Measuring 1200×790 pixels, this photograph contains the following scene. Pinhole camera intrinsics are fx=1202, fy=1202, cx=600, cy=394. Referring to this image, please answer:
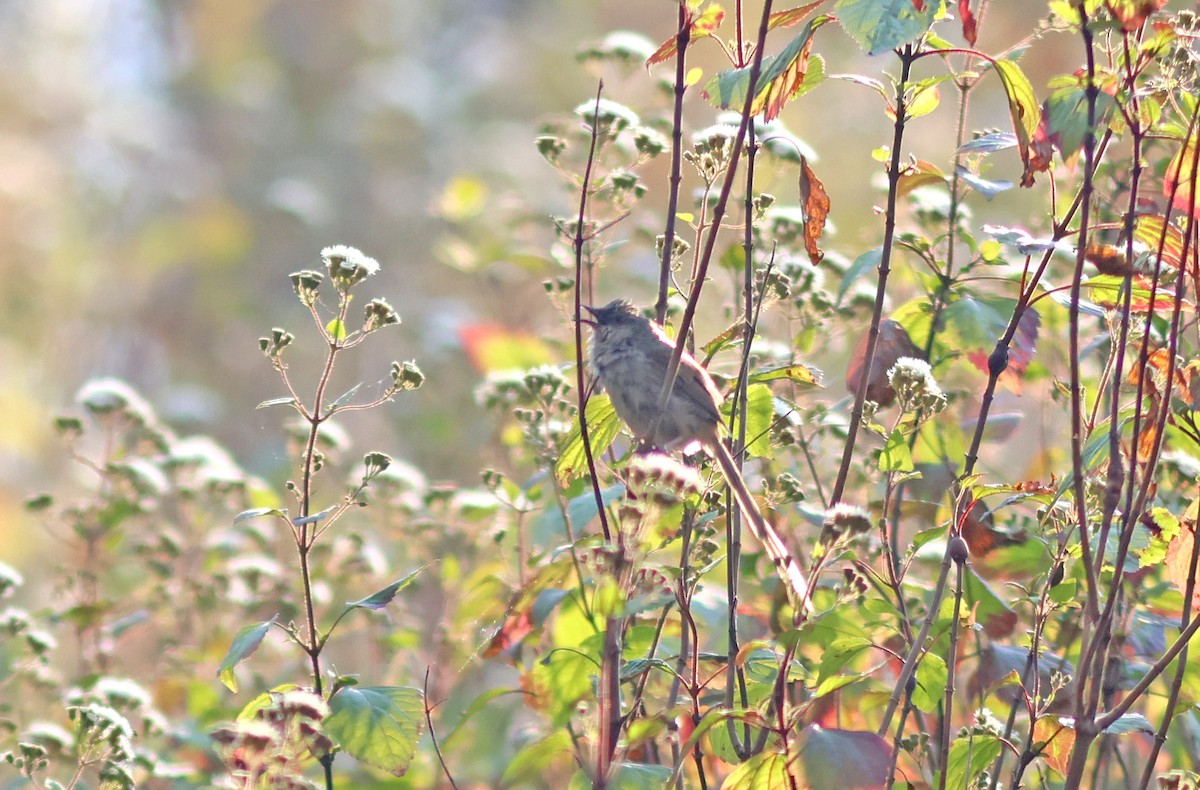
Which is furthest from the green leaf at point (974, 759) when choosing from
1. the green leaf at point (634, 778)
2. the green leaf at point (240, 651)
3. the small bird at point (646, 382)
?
the green leaf at point (240, 651)

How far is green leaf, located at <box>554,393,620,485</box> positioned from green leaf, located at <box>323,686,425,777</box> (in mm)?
583

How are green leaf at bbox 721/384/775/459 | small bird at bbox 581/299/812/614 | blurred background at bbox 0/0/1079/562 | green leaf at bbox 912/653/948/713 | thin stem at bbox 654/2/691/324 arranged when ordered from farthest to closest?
blurred background at bbox 0/0/1079/562 < small bird at bbox 581/299/812/614 < green leaf at bbox 721/384/775/459 < green leaf at bbox 912/653/948/713 < thin stem at bbox 654/2/691/324

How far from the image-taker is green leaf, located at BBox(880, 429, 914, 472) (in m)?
2.29

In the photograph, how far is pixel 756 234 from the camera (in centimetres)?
347

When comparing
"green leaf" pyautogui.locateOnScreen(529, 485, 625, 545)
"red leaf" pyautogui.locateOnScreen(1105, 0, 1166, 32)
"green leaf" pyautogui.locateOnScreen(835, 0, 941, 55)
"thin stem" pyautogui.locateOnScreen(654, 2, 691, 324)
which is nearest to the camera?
"red leaf" pyautogui.locateOnScreen(1105, 0, 1166, 32)

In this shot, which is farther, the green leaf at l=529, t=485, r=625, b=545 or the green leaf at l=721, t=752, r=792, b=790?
the green leaf at l=529, t=485, r=625, b=545

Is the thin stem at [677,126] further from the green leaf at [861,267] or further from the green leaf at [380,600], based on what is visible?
the green leaf at [380,600]

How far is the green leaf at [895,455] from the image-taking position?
2291 millimetres

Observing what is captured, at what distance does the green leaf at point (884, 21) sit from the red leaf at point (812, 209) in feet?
1.34

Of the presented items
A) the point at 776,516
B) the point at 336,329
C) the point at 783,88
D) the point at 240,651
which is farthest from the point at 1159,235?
the point at 240,651

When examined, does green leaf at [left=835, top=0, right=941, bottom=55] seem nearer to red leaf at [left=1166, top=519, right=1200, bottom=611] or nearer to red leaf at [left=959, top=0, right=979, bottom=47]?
red leaf at [left=959, top=0, right=979, bottom=47]

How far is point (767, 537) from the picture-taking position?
2.52m

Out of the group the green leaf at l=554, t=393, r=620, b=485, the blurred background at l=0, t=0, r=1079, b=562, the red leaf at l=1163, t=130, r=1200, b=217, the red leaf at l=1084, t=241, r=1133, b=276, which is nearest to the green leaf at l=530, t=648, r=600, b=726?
the green leaf at l=554, t=393, r=620, b=485

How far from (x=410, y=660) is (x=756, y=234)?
2311mm
